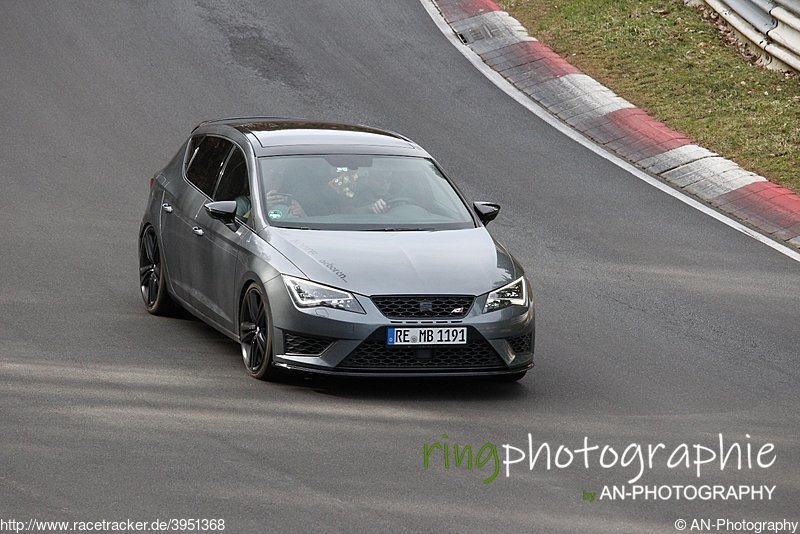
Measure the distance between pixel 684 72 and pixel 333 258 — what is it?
1185 cm

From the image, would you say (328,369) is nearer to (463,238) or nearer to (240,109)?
(463,238)

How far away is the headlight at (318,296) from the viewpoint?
363 inches

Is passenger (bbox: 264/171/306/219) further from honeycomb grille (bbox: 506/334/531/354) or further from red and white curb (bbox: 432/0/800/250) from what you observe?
red and white curb (bbox: 432/0/800/250)

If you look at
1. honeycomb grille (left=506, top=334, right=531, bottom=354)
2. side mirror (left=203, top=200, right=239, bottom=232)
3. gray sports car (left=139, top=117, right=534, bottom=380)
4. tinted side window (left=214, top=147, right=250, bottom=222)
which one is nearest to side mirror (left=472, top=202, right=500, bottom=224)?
gray sports car (left=139, top=117, right=534, bottom=380)

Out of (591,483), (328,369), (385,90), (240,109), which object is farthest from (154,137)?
(591,483)

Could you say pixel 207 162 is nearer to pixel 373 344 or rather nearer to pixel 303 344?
pixel 303 344

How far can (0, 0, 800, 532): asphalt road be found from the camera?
7367mm

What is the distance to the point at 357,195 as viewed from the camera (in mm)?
10453

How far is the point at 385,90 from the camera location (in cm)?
1977

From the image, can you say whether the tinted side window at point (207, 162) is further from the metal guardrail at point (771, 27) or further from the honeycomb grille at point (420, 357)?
the metal guardrail at point (771, 27)

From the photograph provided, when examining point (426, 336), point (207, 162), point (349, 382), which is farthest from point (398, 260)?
point (207, 162)

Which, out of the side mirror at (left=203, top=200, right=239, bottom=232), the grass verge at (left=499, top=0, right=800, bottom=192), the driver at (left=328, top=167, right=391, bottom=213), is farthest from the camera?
the grass verge at (left=499, top=0, right=800, bottom=192)

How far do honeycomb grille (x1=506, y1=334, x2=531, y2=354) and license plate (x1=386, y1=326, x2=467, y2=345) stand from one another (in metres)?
0.40

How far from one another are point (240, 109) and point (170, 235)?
24.8 feet
